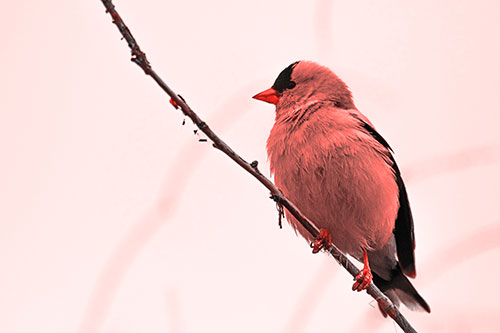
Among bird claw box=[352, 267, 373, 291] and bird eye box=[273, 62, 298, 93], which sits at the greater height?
bird eye box=[273, 62, 298, 93]

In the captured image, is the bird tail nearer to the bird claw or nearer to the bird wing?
the bird wing

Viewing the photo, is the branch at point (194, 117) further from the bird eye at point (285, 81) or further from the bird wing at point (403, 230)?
the bird eye at point (285, 81)

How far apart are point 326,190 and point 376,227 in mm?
608

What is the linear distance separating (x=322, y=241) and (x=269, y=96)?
4.44 feet

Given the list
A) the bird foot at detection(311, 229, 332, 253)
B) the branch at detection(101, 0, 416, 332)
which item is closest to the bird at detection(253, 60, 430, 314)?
the bird foot at detection(311, 229, 332, 253)

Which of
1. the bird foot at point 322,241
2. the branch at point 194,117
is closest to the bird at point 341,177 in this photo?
the bird foot at point 322,241

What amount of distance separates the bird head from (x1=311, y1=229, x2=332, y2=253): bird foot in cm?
107

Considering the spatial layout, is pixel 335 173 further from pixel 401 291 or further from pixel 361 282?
pixel 401 291

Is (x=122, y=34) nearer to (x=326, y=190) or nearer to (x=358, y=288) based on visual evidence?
(x=326, y=190)

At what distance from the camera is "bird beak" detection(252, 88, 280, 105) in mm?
4844

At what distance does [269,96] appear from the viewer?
192 inches

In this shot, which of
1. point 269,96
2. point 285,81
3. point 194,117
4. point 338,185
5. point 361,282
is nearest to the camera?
point 194,117

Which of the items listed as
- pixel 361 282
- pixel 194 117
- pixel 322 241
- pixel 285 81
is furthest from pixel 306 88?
pixel 194 117

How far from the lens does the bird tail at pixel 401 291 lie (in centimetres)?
477
